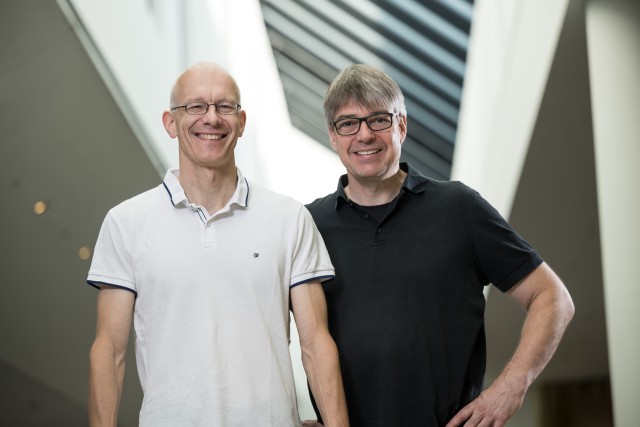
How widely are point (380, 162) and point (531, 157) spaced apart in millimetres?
3024

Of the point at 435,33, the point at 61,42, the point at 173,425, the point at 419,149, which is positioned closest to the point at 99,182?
the point at 61,42

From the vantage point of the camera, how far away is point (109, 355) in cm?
276

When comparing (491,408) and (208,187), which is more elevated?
(208,187)

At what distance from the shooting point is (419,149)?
44.1ft

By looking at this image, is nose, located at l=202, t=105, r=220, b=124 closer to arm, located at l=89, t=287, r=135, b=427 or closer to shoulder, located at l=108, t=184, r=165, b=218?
shoulder, located at l=108, t=184, r=165, b=218

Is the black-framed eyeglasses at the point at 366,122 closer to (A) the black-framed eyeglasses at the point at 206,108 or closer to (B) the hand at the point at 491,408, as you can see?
(A) the black-framed eyeglasses at the point at 206,108

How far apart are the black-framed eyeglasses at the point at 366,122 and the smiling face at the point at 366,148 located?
1 cm

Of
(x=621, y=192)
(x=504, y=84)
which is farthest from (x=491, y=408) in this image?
(x=504, y=84)

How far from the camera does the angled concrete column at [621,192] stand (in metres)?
4.71

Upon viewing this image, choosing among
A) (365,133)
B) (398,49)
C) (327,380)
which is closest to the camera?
(327,380)

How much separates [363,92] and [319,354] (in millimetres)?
894

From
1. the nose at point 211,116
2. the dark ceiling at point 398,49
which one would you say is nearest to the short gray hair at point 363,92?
the nose at point 211,116

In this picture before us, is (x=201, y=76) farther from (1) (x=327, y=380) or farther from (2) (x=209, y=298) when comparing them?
(1) (x=327, y=380)

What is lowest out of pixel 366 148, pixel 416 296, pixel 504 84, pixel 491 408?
pixel 491 408
